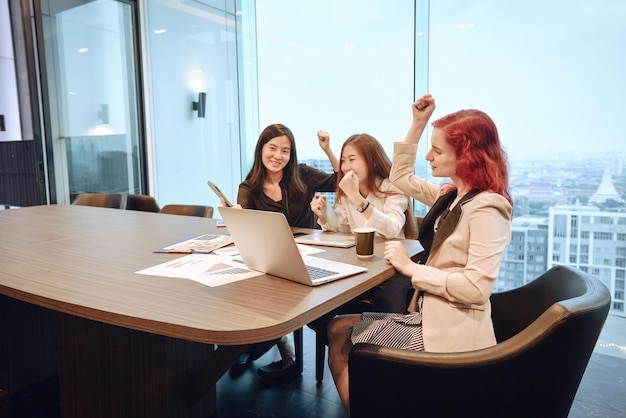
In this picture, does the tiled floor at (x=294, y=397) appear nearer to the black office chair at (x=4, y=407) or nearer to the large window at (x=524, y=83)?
the black office chair at (x=4, y=407)

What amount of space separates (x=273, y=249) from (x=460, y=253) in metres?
0.51

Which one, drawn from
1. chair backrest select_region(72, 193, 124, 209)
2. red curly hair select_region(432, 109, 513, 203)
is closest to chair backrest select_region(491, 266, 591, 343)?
red curly hair select_region(432, 109, 513, 203)

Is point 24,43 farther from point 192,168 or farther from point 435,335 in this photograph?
point 435,335

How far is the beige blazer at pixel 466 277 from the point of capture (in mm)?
1192

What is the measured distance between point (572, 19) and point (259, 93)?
304 cm

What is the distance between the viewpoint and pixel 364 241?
5.03 ft

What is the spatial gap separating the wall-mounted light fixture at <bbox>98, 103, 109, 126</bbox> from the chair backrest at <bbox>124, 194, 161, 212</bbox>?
5.13 ft

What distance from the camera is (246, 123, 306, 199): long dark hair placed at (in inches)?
98.2

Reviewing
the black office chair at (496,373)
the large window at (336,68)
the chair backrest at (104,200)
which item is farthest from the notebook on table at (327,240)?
the chair backrest at (104,200)

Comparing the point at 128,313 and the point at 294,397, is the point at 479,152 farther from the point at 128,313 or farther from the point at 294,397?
the point at 294,397

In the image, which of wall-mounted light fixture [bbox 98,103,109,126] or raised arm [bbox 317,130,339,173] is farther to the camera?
wall-mounted light fixture [bbox 98,103,109,126]

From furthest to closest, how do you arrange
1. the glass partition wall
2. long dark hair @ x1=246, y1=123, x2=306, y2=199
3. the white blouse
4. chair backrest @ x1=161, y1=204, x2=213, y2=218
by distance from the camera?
the glass partition wall, chair backrest @ x1=161, y1=204, x2=213, y2=218, long dark hair @ x1=246, y1=123, x2=306, y2=199, the white blouse

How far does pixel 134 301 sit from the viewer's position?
1.11 metres

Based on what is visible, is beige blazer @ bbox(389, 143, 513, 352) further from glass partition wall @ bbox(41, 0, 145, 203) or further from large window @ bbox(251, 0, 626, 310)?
glass partition wall @ bbox(41, 0, 145, 203)
